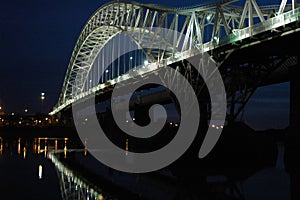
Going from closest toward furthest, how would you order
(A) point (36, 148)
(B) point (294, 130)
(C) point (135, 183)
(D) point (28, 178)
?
(C) point (135, 183)
(D) point (28, 178)
(B) point (294, 130)
(A) point (36, 148)

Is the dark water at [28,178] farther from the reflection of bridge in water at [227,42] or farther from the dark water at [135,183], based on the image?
the reflection of bridge in water at [227,42]

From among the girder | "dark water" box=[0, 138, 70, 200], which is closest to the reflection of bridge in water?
the girder

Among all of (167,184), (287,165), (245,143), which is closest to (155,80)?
(245,143)

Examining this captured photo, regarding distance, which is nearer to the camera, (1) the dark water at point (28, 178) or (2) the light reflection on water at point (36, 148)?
(1) the dark water at point (28, 178)

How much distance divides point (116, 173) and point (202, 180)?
18.4 feet

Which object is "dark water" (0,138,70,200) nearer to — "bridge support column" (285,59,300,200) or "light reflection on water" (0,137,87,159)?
"light reflection on water" (0,137,87,159)

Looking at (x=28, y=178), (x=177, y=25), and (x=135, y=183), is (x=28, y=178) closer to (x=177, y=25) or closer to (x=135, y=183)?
(x=135, y=183)

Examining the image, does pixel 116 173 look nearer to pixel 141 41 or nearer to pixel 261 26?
pixel 261 26

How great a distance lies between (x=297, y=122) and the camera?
33.8 m

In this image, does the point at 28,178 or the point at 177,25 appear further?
the point at 177,25

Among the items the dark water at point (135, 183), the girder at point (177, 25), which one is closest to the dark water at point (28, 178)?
the dark water at point (135, 183)

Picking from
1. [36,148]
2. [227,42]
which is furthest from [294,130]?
[36,148]

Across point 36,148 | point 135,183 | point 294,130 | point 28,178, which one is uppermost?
point 294,130

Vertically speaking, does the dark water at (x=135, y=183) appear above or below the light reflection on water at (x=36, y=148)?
above
